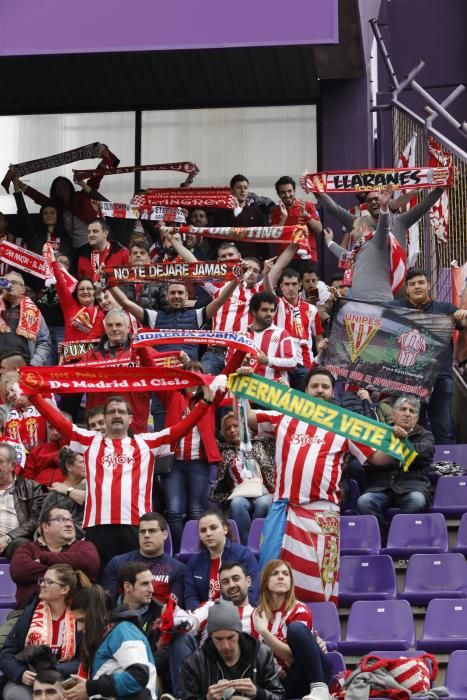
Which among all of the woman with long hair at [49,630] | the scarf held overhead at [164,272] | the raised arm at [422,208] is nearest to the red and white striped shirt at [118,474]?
the woman with long hair at [49,630]

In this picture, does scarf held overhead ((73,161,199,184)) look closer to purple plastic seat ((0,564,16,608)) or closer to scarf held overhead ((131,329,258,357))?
scarf held overhead ((131,329,258,357))

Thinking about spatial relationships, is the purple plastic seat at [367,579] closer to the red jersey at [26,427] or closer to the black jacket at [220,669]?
the black jacket at [220,669]

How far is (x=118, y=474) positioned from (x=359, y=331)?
3276 mm

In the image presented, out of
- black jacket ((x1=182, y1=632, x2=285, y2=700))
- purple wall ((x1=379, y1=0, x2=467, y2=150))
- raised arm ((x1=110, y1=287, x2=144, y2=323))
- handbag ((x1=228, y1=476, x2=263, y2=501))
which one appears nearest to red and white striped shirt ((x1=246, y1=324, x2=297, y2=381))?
raised arm ((x1=110, y1=287, x2=144, y2=323))

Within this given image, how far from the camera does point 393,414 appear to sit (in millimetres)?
12297

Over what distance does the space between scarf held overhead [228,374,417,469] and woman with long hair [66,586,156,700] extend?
2.47 metres

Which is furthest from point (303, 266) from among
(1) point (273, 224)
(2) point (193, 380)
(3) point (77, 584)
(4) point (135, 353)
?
(3) point (77, 584)

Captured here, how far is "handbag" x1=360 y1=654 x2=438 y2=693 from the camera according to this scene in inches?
372

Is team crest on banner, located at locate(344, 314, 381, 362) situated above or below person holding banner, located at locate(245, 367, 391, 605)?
above

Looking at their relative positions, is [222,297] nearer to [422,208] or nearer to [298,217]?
[422,208]

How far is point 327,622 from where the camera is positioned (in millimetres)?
10516

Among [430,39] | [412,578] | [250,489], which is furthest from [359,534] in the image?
[430,39]

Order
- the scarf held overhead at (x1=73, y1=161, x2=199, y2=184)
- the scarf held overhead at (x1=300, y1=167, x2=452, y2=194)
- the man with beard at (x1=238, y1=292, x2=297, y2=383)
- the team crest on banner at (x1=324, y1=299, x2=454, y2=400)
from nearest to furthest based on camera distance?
the team crest on banner at (x1=324, y1=299, x2=454, y2=400) → the man with beard at (x1=238, y1=292, x2=297, y2=383) → the scarf held overhead at (x1=300, y1=167, x2=452, y2=194) → the scarf held overhead at (x1=73, y1=161, x2=199, y2=184)

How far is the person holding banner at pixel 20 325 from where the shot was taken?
15227mm
